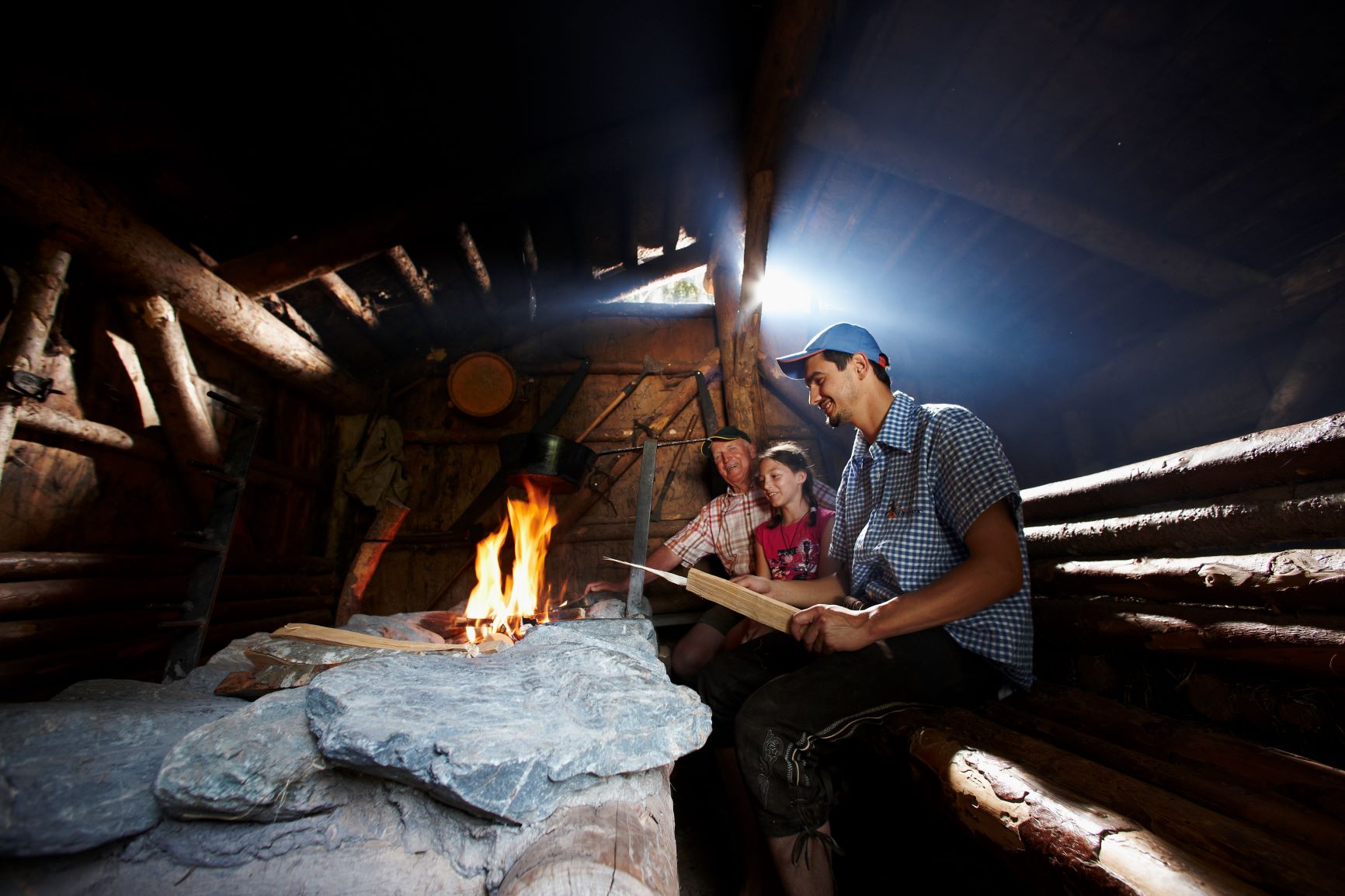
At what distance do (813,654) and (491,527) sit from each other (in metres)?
3.56

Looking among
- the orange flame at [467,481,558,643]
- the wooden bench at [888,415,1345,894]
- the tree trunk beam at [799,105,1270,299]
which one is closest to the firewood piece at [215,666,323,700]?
the orange flame at [467,481,558,643]

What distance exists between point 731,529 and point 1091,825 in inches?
117

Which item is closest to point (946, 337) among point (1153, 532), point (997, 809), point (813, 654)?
point (1153, 532)

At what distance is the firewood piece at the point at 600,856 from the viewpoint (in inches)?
32.9

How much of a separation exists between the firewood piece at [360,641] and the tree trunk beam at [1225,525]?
2823mm

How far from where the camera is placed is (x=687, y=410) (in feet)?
17.8

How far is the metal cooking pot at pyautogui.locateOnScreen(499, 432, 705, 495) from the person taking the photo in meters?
3.40

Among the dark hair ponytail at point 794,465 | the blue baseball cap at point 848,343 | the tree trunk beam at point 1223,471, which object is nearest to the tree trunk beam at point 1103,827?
the tree trunk beam at point 1223,471

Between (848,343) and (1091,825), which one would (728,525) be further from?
(1091,825)

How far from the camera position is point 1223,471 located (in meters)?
1.80

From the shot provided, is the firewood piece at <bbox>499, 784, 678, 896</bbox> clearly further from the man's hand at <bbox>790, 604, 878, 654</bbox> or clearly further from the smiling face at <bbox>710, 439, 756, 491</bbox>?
the smiling face at <bbox>710, 439, 756, 491</bbox>

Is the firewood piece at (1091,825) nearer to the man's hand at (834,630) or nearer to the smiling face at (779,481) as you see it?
the man's hand at (834,630)

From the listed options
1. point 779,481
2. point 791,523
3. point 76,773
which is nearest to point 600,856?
point 76,773

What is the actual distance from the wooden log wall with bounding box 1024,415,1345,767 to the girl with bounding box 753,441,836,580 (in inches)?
53.1
